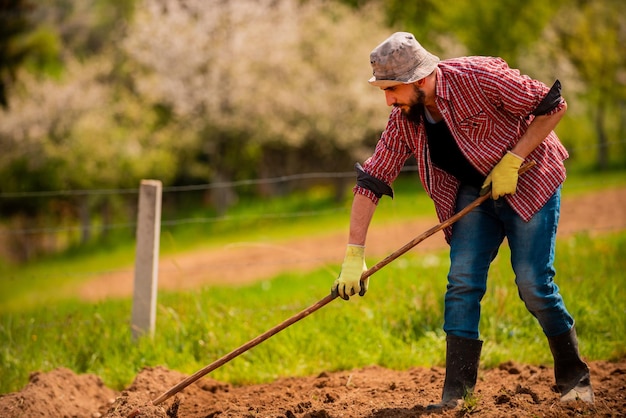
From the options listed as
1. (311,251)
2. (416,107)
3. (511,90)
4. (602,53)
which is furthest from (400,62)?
(602,53)

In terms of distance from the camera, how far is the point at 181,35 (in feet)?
76.6

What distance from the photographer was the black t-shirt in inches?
157

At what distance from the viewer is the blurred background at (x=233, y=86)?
23000mm

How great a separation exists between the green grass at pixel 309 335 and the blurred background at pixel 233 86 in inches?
651

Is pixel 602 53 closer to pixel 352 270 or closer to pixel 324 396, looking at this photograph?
pixel 324 396

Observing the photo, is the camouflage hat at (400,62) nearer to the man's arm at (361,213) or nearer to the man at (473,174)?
the man at (473,174)

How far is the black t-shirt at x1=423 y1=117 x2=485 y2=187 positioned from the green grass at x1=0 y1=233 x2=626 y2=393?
158 centimetres

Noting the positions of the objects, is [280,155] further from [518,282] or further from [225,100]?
[518,282]

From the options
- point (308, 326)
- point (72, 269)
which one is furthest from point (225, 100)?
point (308, 326)

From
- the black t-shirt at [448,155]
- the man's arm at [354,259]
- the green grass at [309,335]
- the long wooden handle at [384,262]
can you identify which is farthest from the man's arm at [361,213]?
the green grass at [309,335]

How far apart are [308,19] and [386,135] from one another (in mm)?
21054

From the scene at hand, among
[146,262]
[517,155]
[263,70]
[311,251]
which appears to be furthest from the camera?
[263,70]

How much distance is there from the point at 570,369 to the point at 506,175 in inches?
43.9

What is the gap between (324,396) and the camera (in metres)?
4.61
